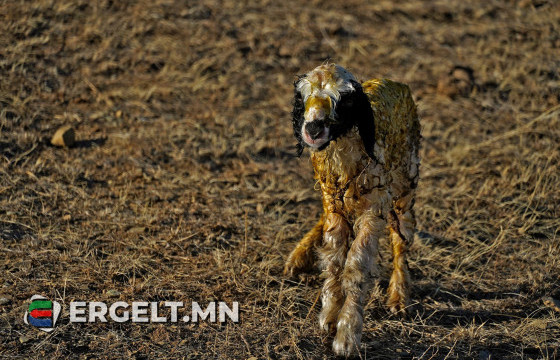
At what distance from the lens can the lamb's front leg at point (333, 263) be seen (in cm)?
487

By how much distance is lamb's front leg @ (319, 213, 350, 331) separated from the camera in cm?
487

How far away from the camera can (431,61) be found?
9.70 meters

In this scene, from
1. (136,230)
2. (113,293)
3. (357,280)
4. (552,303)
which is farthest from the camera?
(136,230)

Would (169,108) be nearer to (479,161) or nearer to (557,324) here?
(479,161)

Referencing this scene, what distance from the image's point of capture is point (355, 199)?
482 centimetres

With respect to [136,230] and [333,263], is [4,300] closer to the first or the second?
[136,230]

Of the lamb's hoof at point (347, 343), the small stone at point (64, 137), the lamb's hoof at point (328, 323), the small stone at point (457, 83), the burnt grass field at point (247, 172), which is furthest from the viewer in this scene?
the small stone at point (457, 83)

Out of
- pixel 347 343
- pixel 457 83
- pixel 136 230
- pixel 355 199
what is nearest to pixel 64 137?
pixel 136 230

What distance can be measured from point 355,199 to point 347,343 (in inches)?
38.7

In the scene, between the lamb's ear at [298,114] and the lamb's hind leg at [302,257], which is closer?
the lamb's ear at [298,114]

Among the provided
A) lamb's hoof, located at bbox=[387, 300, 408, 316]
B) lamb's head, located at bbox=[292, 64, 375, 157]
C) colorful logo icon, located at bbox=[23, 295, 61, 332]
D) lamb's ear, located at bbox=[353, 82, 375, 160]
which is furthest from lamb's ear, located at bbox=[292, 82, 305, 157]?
colorful logo icon, located at bbox=[23, 295, 61, 332]

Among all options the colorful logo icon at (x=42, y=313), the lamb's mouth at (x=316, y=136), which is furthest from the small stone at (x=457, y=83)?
the colorful logo icon at (x=42, y=313)

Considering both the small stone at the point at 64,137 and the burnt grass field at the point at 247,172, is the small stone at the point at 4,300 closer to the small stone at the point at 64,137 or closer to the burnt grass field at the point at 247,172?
the burnt grass field at the point at 247,172

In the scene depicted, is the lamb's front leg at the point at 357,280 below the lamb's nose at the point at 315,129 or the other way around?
below
